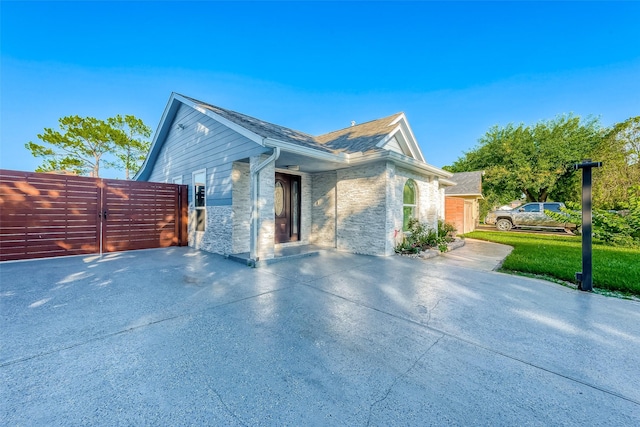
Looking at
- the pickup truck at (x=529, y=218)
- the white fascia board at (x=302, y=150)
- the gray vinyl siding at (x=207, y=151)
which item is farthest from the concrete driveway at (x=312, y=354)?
the pickup truck at (x=529, y=218)

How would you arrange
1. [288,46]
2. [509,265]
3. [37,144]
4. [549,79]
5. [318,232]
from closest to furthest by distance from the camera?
[509,265]
[318,232]
[288,46]
[549,79]
[37,144]

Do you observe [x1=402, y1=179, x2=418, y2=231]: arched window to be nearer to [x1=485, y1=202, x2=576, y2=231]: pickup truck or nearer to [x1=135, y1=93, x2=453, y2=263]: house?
[x1=135, y1=93, x2=453, y2=263]: house

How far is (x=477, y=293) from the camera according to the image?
4.07 meters

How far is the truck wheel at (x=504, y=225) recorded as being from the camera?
53.2 ft

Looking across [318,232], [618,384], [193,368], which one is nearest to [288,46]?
[318,232]

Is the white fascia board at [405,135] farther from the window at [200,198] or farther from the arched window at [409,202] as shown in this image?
the window at [200,198]

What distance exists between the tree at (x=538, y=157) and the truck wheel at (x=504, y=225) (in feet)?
21.4

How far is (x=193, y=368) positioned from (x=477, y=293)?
14.0 ft

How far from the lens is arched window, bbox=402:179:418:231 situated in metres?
8.21

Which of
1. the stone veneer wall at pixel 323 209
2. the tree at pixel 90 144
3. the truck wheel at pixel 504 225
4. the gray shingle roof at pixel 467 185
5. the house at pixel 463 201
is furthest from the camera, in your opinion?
the tree at pixel 90 144

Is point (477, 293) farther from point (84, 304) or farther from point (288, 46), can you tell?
point (288, 46)

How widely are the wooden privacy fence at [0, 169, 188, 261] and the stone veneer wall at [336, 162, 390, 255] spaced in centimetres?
562

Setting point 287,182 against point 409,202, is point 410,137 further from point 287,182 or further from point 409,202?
point 287,182

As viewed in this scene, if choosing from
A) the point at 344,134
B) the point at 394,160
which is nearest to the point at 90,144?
the point at 344,134
